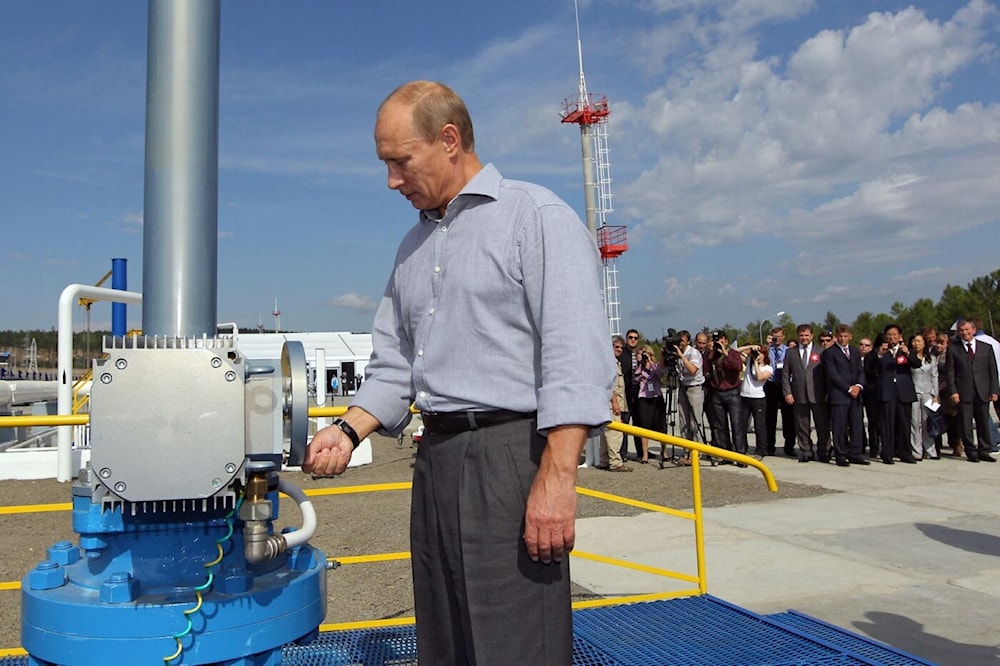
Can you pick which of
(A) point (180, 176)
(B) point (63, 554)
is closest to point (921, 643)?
(B) point (63, 554)

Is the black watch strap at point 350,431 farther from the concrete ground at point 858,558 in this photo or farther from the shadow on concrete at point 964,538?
the shadow on concrete at point 964,538

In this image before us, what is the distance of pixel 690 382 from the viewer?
10438 millimetres

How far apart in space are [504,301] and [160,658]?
1.06 m

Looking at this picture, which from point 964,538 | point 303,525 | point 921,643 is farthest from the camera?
point 964,538

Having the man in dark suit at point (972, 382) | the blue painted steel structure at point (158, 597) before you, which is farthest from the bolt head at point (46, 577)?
the man in dark suit at point (972, 382)

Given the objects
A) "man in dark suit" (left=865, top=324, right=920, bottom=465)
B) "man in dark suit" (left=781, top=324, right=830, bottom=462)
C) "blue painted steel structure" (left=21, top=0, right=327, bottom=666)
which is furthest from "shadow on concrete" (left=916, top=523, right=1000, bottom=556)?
"blue painted steel structure" (left=21, top=0, right=327, bottom=666)

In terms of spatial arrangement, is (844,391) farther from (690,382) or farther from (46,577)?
(46,577)

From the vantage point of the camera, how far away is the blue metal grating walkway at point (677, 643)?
117 inches

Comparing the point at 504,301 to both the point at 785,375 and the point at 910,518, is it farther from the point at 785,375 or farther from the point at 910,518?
the point at 785,375

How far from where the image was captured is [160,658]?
Result: 1746mm

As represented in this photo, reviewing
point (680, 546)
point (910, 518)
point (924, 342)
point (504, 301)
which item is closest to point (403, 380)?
point (504, 301)

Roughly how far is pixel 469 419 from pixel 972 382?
402 inches

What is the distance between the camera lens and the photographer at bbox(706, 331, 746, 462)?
10.2m

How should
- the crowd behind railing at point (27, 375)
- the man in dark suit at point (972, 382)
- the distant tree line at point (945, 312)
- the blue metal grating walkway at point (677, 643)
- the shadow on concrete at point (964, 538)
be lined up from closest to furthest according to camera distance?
1. the blue metal grating walkway at point (677, 643)
2. the shadow on concrete at point (964, 538)
3. the man in dark suit at point (972, 382)
4. the crowd behind railing at point (27, 375)
5. the distant tree line at point (945, 312)
